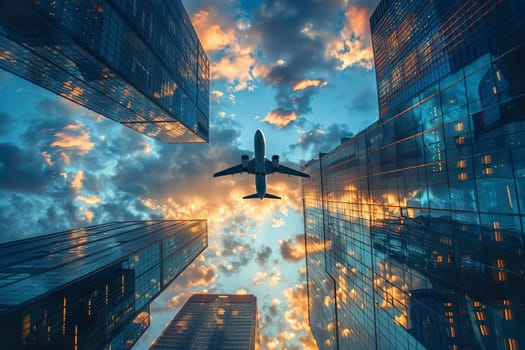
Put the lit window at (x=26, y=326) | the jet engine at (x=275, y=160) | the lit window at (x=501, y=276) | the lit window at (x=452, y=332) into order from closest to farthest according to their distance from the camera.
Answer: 1. the lit window at (x=501, y=276)
2. the lit window at (x=452, y=332)
3. the lit window at (x=26, y=326)
4. the jet engine at (x=275, y=160)

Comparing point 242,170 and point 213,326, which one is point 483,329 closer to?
point 242,170

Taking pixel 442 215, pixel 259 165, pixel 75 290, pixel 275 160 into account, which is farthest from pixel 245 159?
pixel 75 290

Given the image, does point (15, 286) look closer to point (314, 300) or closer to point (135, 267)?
point (135, 267)

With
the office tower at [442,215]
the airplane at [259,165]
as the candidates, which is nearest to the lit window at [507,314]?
the office tower at [442,215]

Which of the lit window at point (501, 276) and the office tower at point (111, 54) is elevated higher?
the office tower at point (111, 54)

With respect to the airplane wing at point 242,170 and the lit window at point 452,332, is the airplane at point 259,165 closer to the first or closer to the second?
the airplane wing at point 242,170

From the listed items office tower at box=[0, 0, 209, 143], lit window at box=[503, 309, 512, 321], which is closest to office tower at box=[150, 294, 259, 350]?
office tower at box=[0, 0, 209, 143]
